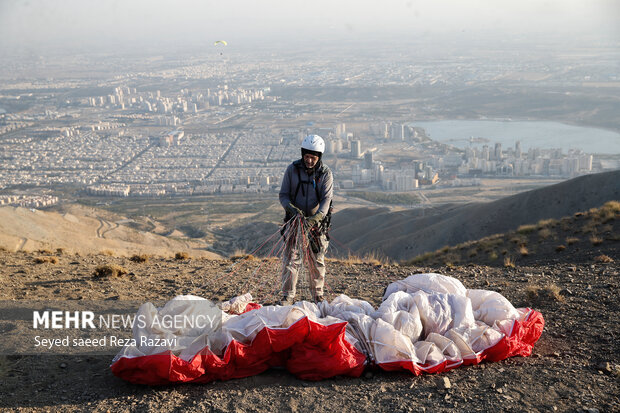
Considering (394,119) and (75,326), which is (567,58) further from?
(75,326)

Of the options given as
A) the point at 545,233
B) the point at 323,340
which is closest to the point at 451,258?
the point at 545,233

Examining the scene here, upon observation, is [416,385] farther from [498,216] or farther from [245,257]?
[498,216]

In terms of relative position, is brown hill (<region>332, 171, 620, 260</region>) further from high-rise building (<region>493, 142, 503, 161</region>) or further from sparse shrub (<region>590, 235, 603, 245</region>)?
Answer: high-rise building (<region>493, 142, 503, 161</region>)

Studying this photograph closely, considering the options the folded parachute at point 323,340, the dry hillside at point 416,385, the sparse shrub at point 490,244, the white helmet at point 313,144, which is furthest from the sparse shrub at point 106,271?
the sparse shrub at point 490,244

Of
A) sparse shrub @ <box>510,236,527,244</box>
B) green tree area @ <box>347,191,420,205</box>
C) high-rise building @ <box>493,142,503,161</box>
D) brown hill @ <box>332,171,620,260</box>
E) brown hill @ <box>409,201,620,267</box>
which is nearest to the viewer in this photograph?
brown hill @ <box>409,201,620,267</box>

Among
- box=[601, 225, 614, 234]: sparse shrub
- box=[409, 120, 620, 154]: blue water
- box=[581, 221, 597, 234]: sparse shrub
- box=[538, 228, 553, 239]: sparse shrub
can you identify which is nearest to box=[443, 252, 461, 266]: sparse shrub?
box=[538, 228, 553, 239]: sparse shrub

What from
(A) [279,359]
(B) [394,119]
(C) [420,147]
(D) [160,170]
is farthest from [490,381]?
(B) [394,119]
